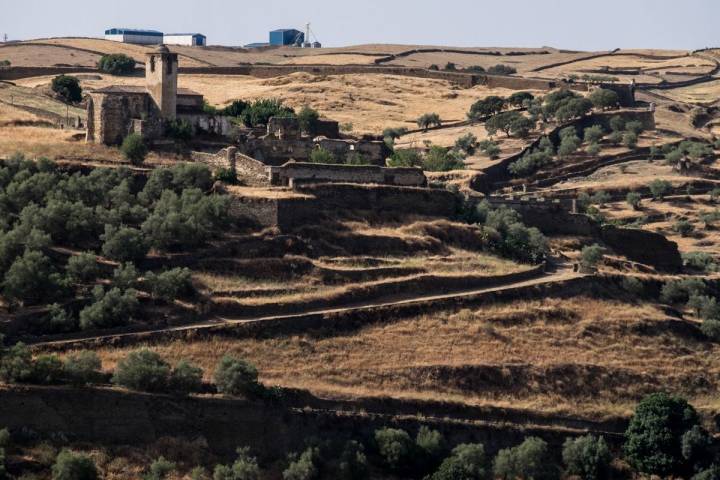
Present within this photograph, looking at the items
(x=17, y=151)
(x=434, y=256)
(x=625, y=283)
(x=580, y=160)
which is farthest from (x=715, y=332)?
(x=580, y=160)

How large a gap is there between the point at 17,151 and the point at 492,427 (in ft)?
68.4

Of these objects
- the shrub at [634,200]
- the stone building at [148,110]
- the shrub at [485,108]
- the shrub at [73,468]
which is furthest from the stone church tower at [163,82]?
the shrub at [485,108]

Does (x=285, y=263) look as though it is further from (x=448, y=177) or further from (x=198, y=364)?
(x=448, y=177)

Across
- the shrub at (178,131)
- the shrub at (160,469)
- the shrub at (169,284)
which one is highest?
the shrub at (178,131)

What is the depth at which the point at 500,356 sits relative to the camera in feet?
162

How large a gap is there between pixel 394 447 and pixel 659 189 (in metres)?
39.7

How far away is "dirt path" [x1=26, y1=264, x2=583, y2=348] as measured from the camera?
44.7 meters

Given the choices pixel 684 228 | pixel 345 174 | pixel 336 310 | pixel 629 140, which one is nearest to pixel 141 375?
pixel 336 310

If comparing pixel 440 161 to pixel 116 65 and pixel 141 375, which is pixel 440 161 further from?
pixel 141 375

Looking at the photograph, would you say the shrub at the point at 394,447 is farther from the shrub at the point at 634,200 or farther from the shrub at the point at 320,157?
the shrub at the point at 634,200

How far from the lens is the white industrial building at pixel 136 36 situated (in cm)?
11238

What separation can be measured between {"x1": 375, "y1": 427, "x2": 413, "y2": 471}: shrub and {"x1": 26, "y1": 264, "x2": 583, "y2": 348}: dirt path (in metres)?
5.49

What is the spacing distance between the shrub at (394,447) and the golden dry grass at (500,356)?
76.7 inches

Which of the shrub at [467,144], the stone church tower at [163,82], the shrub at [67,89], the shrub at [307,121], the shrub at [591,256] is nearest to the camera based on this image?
the shrub at [591,256]
